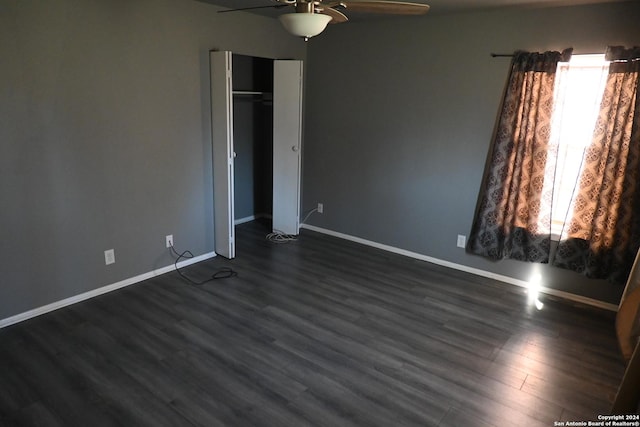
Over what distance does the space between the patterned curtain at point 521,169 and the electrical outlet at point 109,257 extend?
3.15m

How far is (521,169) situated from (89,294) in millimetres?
3638

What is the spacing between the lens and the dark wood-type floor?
2.16 m

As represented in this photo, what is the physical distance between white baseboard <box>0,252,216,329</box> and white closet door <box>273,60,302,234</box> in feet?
3.57

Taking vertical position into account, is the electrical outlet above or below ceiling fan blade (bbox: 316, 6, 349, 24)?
below

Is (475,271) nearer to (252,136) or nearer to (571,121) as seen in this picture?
(571,121)

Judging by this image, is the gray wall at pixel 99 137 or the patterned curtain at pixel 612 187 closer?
the gray wall at pixel 99 137

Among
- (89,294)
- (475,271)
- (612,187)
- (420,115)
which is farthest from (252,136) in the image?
(612,187)

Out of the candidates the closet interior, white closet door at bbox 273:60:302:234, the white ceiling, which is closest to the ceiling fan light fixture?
the white ceiling

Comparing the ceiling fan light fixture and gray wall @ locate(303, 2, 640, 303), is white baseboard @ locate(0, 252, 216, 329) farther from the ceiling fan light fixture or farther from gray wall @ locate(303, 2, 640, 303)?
the ceiling fan light fixture

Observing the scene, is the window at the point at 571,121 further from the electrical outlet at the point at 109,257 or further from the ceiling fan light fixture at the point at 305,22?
the electrical outlet at the point at 109,257

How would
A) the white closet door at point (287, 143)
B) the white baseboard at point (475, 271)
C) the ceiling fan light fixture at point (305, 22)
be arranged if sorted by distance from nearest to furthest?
the ceiling fan light fixture at point (305, 22) → the white baseboard at point (475, 271) → the white closet door at point (287, 143)

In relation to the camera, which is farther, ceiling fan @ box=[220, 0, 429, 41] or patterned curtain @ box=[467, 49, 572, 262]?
patterned curtain @ box=[467, 49, 572, 262]

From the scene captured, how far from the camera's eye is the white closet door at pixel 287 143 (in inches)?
173

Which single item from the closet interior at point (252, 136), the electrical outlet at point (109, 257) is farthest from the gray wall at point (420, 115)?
the electrical outlet at point (109, 257)
